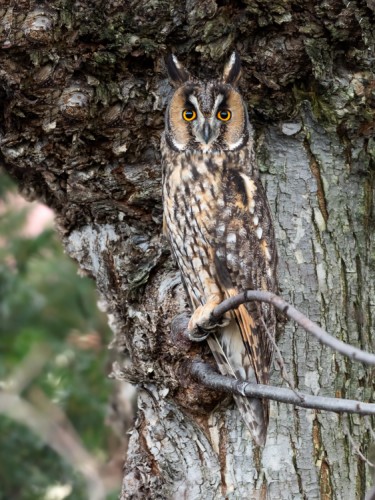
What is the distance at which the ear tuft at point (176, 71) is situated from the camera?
8.60 ft

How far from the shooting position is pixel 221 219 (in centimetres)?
271

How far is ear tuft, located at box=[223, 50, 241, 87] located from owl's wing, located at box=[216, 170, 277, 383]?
0.36m

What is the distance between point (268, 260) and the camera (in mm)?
2664

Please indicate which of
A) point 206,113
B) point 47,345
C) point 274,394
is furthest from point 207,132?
point 47,345

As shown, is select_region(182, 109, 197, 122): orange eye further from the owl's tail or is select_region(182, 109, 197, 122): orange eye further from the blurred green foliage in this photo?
the blurred green foliage

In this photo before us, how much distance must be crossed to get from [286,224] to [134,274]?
1.82ft

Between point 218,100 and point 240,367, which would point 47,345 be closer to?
point 240,367

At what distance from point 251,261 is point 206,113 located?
50cm

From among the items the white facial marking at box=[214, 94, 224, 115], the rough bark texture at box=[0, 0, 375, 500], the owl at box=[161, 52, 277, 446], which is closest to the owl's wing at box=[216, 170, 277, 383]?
the owl at box=[161, 52, 277, 446]

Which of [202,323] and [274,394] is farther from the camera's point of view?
[202,323]

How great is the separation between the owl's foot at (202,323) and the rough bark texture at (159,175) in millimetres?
66

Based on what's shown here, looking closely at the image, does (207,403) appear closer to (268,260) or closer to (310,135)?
(268,260)

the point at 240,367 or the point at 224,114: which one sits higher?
the point at 224,114

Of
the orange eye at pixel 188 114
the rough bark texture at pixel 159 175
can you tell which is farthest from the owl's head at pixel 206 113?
the rough bark texture at pixel 159 175
